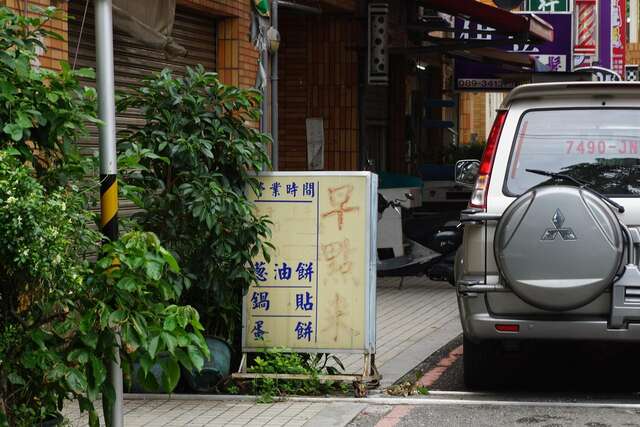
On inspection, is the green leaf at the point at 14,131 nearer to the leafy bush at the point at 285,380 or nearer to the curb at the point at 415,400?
the curb at the point at 415,400

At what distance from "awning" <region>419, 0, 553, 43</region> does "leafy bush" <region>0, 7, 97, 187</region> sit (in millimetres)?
12199

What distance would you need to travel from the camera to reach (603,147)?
8.38m

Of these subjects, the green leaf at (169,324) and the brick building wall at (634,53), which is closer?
the green leaf at (169,324)

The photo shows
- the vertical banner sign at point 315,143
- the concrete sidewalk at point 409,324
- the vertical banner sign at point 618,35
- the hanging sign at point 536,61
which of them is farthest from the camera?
the vertical banner sign at point 618,35

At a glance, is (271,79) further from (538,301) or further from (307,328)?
(538,301)

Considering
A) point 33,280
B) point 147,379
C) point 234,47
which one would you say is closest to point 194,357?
point 147,379

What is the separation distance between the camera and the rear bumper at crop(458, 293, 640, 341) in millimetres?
7945

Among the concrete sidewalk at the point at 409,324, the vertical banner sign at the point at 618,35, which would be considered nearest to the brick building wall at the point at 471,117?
the vertical banner sign at the point at 618,35

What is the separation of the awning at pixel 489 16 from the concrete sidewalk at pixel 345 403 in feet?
15.4

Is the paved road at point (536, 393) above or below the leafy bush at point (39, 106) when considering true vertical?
below

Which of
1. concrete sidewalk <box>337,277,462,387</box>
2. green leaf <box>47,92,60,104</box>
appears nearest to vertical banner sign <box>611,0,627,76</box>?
concrete sidewalk <box>337,277,462,387</box>

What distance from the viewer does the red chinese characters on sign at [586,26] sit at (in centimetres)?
2591

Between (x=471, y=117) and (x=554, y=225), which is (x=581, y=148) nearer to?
(x=554, y=225)

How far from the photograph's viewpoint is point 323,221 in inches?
347
